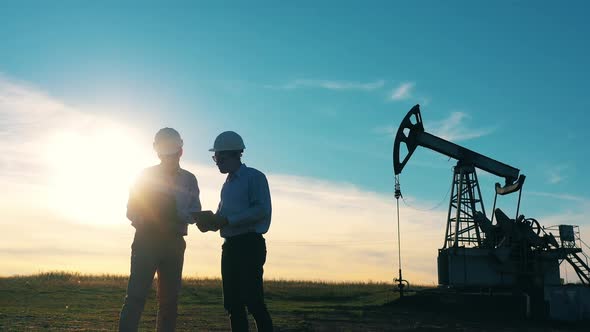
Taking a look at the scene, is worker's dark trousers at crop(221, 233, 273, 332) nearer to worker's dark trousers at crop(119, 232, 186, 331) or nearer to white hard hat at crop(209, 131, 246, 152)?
worker's dark trousers at crop(119, 232, 186, 331)

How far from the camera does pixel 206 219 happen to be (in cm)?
639

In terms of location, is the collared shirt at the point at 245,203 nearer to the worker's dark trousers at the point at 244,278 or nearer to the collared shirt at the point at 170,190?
the worker's dark trousers at the point at 244,278

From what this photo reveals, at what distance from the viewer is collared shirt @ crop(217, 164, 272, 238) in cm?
646

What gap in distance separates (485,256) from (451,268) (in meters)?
1.64

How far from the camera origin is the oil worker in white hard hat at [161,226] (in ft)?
21.6

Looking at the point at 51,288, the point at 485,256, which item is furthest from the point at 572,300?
the point at 51,288

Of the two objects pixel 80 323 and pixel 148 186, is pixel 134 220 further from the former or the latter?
pixel 80 323

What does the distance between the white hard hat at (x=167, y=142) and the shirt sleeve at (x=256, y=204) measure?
0.90 metres

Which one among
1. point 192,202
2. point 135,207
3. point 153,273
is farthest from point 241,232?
point 135,207

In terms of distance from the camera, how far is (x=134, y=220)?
669cm

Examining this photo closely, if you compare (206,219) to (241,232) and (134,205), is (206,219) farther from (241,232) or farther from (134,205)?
(134,205)

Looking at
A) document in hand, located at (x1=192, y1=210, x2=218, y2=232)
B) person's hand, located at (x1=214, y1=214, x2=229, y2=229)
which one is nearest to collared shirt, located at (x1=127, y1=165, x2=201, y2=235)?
document in hand, located at (x1=192, y1=210, x2=218, y2=232)

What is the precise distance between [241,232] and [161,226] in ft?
2.72

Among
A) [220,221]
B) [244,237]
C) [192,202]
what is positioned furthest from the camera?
[192,202]
